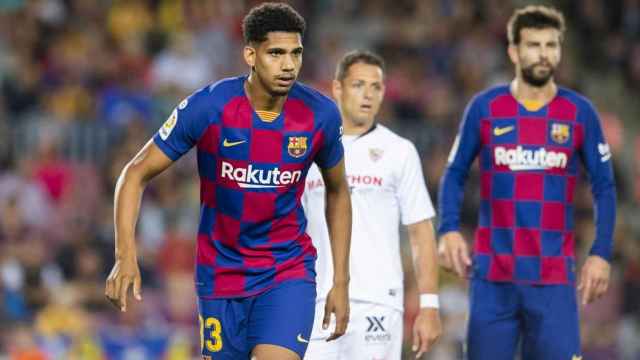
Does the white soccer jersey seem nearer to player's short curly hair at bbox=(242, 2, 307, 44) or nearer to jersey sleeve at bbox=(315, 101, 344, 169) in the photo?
jersey sleeve at bbox=(315, 101, 344, 169)

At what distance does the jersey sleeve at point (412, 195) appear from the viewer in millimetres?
8617

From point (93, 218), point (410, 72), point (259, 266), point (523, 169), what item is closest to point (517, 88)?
point (523, 169)

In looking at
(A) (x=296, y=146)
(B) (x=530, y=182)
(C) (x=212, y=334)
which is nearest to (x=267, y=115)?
(A) (x=296, y=146)

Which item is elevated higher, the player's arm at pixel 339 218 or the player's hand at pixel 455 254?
the player's arm at pixel 339 218

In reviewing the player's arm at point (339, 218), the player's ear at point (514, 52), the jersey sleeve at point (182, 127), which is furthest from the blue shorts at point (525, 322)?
the jersey sleeve at point (182, 127)

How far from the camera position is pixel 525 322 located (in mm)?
8836

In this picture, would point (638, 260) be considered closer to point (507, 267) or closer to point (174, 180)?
point (174, 180)

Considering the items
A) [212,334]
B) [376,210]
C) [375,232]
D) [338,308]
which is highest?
[376,210]

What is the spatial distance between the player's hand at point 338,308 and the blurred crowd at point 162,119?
584cm

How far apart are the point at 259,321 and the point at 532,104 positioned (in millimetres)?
2602

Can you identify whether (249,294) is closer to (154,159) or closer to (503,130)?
(154,159)

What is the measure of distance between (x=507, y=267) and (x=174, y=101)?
746 centimetres

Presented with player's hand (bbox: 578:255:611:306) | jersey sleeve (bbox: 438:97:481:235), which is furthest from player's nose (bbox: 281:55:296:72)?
player's hand (bbox: 578:255:611:306)

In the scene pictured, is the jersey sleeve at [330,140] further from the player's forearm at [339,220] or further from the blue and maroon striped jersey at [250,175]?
the player's forearm at [339,220]
